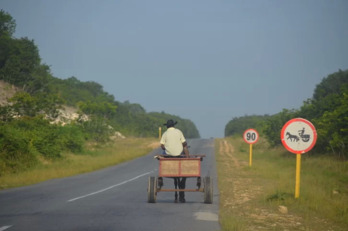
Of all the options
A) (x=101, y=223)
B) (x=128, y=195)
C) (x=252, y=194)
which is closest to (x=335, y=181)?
(x=252, y=194)

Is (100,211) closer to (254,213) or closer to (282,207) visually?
(254,213)

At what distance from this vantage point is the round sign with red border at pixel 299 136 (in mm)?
10898

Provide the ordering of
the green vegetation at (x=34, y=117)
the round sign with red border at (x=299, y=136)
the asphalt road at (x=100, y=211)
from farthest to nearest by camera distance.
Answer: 1. the green vegetation at (x=34, y=117)
2. the round sign with red border at (x=299, y=136)
3. the asphalt road at (x=100, y=211)

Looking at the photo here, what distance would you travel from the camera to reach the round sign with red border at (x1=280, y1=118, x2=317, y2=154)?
10.9m

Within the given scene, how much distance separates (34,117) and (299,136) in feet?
72.3

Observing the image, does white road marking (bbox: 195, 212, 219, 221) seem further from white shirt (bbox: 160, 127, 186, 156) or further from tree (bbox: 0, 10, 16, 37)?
tree (bbox: 0, 10, 16, 37)

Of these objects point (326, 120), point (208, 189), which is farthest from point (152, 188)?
point (326, 120)

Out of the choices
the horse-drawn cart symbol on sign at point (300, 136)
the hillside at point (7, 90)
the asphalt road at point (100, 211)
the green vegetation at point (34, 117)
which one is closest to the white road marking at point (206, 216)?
the asphalt road at point (100, 211)

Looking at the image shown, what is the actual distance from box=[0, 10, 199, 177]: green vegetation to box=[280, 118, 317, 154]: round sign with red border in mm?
14101

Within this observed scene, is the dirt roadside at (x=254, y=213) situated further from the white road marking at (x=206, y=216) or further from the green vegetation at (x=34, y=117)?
the green vegetation at (x=34, y=117)

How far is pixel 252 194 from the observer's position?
14469 millimetres

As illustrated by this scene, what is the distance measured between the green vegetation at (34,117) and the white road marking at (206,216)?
13.0 meters

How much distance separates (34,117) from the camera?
29.0 m

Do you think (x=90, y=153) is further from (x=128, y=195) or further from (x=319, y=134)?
(x=128, y=195)
